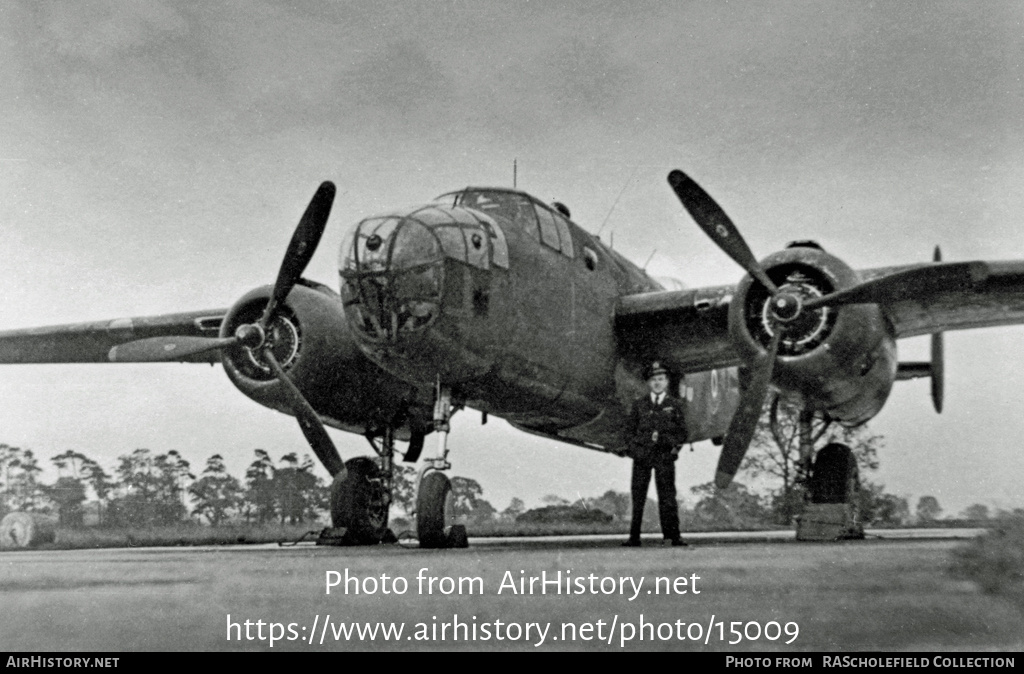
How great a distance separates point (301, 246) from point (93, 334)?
5.49 meters

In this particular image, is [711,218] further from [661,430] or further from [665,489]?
[665,489]

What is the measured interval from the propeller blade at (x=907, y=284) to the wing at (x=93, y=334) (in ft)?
29.0

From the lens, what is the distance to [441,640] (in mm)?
4148

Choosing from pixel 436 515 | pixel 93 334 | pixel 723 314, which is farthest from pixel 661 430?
pixel 93 334

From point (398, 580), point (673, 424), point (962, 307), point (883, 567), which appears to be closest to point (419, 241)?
point (673, 424)

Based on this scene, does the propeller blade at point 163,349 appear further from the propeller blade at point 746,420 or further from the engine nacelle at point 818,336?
the engine nacelle at point 818,336

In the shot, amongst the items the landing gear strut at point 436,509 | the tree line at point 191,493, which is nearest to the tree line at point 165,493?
the tree line at point 191,493

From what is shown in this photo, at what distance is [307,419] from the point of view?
1207 cm

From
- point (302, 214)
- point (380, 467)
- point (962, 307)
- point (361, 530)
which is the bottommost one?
point (361, 530)

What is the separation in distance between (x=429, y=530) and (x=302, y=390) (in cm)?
→ 338

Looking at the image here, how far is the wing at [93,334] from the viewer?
14906 mm

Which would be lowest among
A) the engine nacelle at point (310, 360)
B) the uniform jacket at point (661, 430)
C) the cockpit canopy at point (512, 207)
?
the uniform jacket at point (661, 430)
